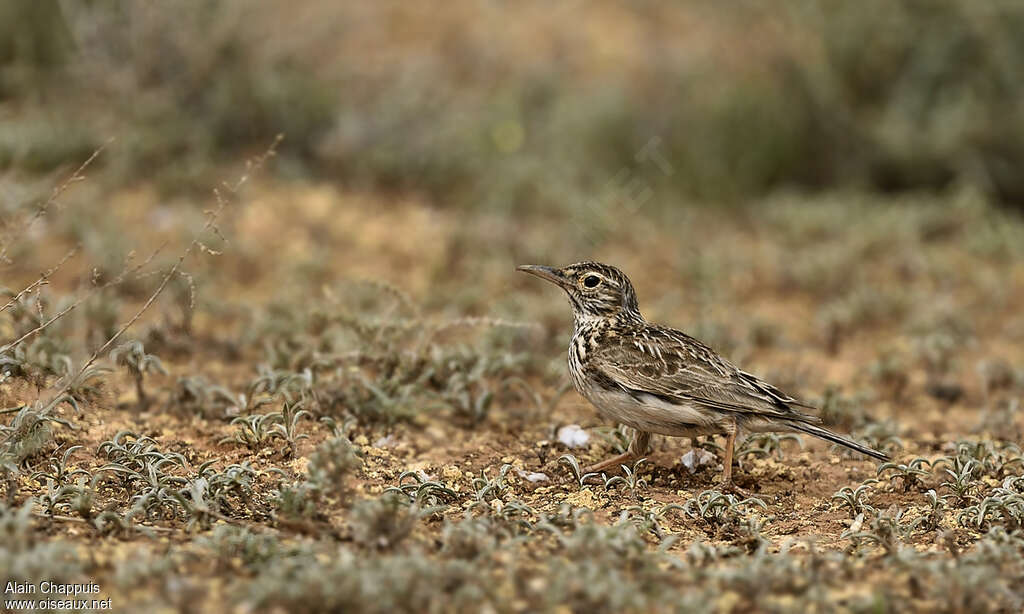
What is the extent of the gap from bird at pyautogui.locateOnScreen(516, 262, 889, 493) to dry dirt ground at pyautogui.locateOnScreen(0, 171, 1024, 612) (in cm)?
27

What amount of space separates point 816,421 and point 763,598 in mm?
1359

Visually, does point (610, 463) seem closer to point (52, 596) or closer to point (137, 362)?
point (137, 362)

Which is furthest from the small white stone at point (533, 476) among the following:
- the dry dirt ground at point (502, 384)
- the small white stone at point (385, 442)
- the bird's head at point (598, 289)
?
the bird's head at point (598, 289)

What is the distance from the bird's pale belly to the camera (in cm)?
491

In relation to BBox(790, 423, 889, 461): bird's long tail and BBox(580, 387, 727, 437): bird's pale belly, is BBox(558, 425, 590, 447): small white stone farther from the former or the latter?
BBox(790, 423, 889, 461): bird's long tail

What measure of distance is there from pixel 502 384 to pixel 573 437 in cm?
62

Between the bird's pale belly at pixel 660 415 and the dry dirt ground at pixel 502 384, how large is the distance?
0.26 m

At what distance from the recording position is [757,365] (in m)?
7.12

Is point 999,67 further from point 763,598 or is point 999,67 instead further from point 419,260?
point 763,598

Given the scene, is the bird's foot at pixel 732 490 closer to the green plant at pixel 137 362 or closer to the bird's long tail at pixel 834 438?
the bird's long tail at pixel 834 438

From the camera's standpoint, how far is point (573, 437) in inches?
221

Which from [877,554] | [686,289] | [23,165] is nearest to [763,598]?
[877,554]

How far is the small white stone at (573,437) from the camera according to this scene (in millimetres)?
5570

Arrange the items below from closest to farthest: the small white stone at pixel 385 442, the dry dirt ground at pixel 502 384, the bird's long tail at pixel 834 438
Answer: the dry dirt ground at pixel 502 384
the bird's long tail at pixel 834 438
the small white stone at pixel 385 442
